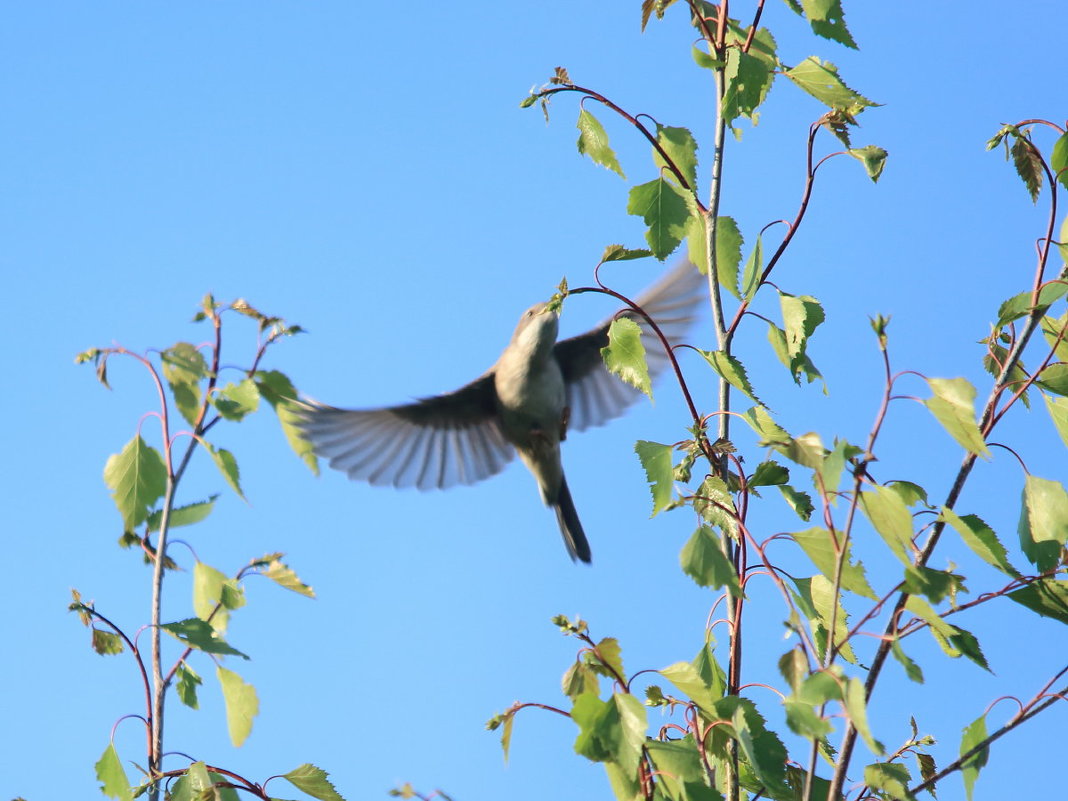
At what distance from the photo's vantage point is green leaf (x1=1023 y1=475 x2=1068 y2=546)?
10.1 ft

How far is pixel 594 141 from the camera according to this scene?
360 centimetres

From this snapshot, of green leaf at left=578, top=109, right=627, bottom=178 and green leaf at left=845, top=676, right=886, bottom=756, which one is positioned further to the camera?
green leaf at left=578, top=109, right=627, bottom=178

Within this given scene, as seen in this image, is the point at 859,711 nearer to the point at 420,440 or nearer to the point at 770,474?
the point at 770,474

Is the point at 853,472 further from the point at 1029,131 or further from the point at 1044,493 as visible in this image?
the point at 1029,131

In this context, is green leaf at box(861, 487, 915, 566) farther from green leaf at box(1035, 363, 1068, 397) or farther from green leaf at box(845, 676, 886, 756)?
green leaf at box(1035, 363, 1068, 397)

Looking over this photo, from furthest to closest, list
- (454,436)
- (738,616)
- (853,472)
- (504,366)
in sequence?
(454,436) < (504,366) < (738,616) < (853,472)

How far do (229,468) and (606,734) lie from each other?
6.32ft

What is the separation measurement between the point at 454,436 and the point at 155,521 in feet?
13.7

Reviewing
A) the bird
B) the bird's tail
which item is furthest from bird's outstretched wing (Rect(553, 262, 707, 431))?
the bird's tail

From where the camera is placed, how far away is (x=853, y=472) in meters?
2.55

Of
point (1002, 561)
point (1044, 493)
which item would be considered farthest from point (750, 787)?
point (1044, 493)

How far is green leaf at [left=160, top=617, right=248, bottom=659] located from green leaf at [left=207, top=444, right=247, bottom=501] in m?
0.64

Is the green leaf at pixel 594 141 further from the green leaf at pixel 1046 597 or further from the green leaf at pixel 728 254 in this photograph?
the green leaf at pixel 1046 597

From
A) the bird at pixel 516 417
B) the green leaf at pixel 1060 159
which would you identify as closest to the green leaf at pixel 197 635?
the green leaf at pixel 1060 159
